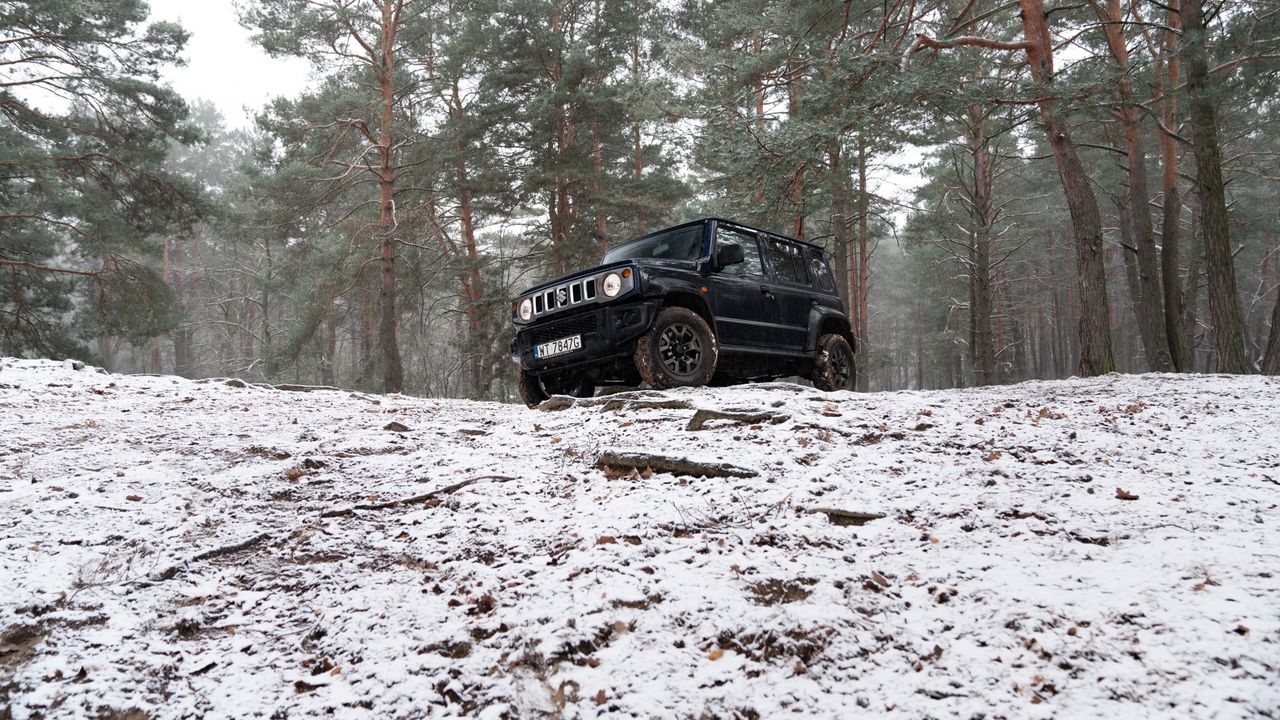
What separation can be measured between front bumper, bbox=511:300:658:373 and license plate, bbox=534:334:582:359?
0.14ft

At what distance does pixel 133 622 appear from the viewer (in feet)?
8.10

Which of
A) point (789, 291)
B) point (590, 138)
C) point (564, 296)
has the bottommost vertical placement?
point (564, 296)

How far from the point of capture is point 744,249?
7598 mm

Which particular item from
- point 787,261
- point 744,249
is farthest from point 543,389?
point 787,261

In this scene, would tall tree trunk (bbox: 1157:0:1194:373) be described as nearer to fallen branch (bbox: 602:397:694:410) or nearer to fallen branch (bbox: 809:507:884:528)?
fallen branch (bbox: 602:397:694:410)

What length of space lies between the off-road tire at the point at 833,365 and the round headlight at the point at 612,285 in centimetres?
342

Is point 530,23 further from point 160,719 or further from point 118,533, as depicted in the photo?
point 160,719

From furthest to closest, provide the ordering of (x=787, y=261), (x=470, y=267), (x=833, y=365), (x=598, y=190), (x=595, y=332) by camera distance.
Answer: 1. (x=598, y=190)
2. (x=470, y=267)
3. (x=833, y=365)
4. (x=787, y=261)
5. (x=595, y=332)

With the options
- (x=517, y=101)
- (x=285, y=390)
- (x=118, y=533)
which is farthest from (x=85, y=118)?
(x=118, y=533)

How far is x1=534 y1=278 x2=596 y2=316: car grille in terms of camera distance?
21.1 ft

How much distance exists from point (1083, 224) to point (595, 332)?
7450mm

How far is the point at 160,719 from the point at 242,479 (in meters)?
2.42

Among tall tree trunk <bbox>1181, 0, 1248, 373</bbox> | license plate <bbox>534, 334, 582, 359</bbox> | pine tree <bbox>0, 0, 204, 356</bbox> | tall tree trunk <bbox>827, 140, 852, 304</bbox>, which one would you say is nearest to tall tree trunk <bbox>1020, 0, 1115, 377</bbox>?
tall tree trunk <bbox>1181, 0, 1248, 373</bbox>

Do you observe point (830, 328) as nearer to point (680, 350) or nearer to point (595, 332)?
point (680, 350)
